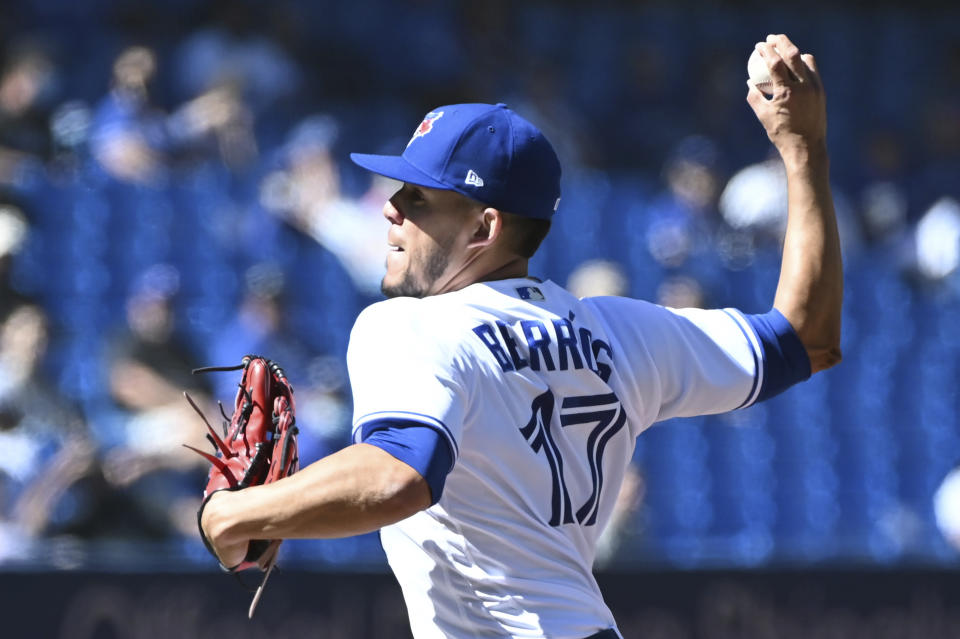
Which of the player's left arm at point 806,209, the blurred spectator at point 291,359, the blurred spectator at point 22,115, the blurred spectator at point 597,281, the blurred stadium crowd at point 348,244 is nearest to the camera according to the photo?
the player's left arm at point 806,209

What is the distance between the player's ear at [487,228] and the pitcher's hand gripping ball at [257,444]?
43 cm

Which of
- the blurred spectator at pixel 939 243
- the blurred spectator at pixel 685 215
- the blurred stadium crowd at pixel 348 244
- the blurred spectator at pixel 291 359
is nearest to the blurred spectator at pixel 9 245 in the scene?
the blurred stadium crowd at pixel 348 244

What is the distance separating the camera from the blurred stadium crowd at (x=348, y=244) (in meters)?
6.50

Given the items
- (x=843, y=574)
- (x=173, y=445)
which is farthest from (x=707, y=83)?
(x=173, y=445)

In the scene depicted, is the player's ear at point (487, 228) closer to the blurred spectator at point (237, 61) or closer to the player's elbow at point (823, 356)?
the player's elbow at point (823, 356)

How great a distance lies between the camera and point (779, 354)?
Answer: 2643 mm

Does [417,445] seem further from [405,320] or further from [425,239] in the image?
[425,239]

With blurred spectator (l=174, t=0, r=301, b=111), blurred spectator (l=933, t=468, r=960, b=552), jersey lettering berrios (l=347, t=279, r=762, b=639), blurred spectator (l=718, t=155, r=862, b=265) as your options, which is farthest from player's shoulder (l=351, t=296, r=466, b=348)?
blurred spectator (l=718, t=155, r=862, b=265)

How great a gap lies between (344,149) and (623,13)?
3.08 meters

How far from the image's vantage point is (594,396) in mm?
2383

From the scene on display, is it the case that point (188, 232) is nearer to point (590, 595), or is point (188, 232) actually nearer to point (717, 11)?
point (717, 11)

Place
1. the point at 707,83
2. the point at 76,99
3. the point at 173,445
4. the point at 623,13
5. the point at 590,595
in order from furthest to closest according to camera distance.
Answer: the point at 623,13, the point at 707,83, the point at 76,99, the point at 173,445, the point at 590,595

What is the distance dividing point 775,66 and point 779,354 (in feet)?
1.87

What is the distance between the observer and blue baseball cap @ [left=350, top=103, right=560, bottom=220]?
239cm
